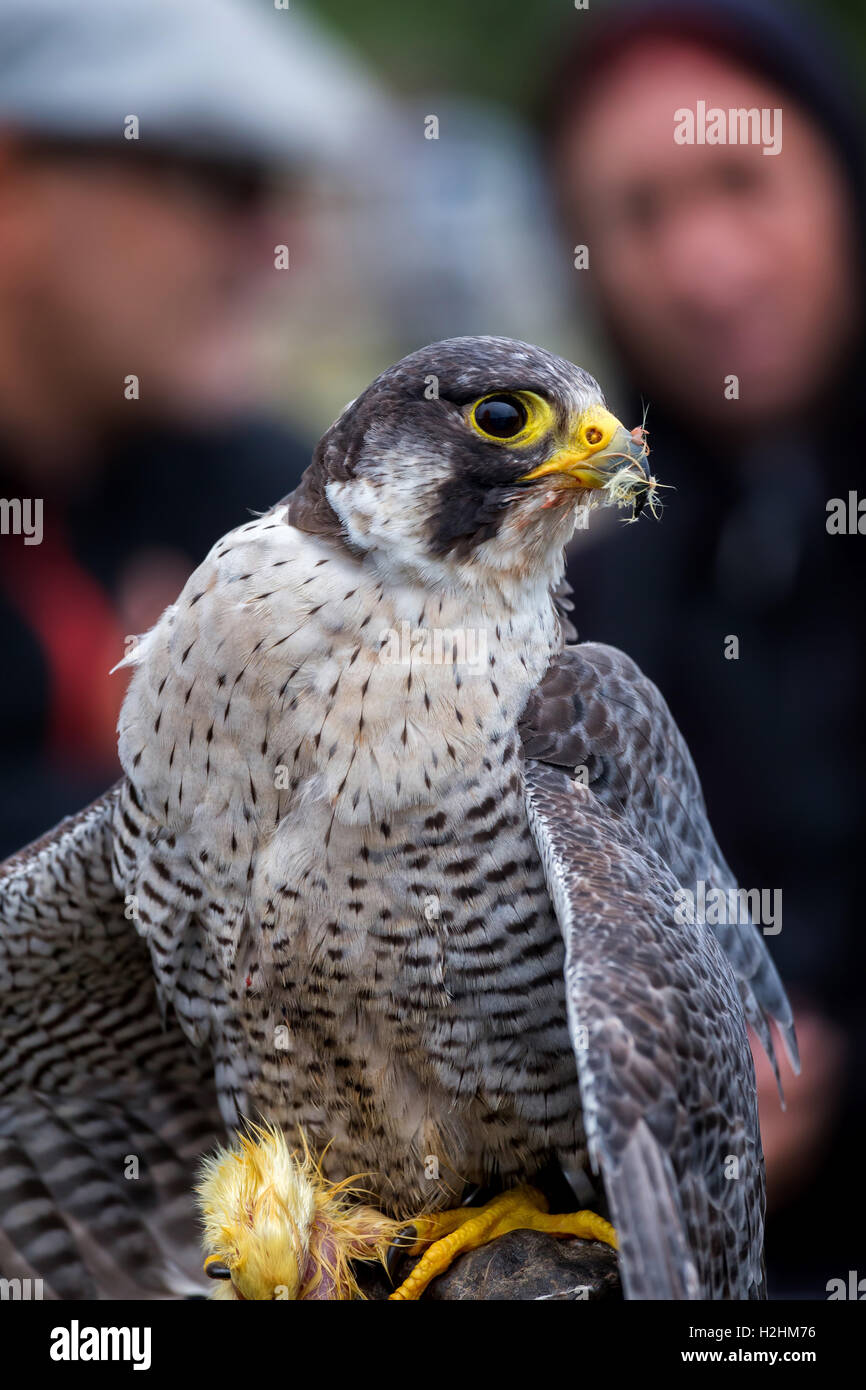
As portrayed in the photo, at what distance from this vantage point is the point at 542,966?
140 centimetres

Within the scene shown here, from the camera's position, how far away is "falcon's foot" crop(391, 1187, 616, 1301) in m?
1.49

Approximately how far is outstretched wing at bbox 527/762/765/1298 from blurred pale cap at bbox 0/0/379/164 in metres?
1.74

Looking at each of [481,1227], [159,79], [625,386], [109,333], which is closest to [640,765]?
[481,1227]

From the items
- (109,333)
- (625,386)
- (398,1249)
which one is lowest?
(398,1249)

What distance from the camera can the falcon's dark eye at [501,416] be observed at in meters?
1.35

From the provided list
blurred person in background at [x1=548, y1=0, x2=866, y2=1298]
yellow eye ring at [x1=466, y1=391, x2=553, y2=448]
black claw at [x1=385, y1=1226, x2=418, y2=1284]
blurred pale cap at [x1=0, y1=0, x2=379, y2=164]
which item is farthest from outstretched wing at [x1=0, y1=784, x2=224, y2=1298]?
blurred pale cap at [x1=0, y1=0, x2=379, y2=164]

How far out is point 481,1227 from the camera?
1.52 metres

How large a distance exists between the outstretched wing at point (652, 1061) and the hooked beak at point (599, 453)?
1.07 ft

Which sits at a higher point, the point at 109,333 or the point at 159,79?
the point at 159,79

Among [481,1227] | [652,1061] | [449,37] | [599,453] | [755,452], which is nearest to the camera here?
[652,1061]

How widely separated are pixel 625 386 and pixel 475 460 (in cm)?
119

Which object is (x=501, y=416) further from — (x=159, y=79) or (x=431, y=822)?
(x=159, y=79)

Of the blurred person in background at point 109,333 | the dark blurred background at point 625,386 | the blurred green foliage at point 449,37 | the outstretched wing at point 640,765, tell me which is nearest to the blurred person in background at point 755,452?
the dark blurred background at point 625,386

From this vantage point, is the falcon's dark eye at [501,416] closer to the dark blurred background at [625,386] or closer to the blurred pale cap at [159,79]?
the dark blurred background at [625,386]
